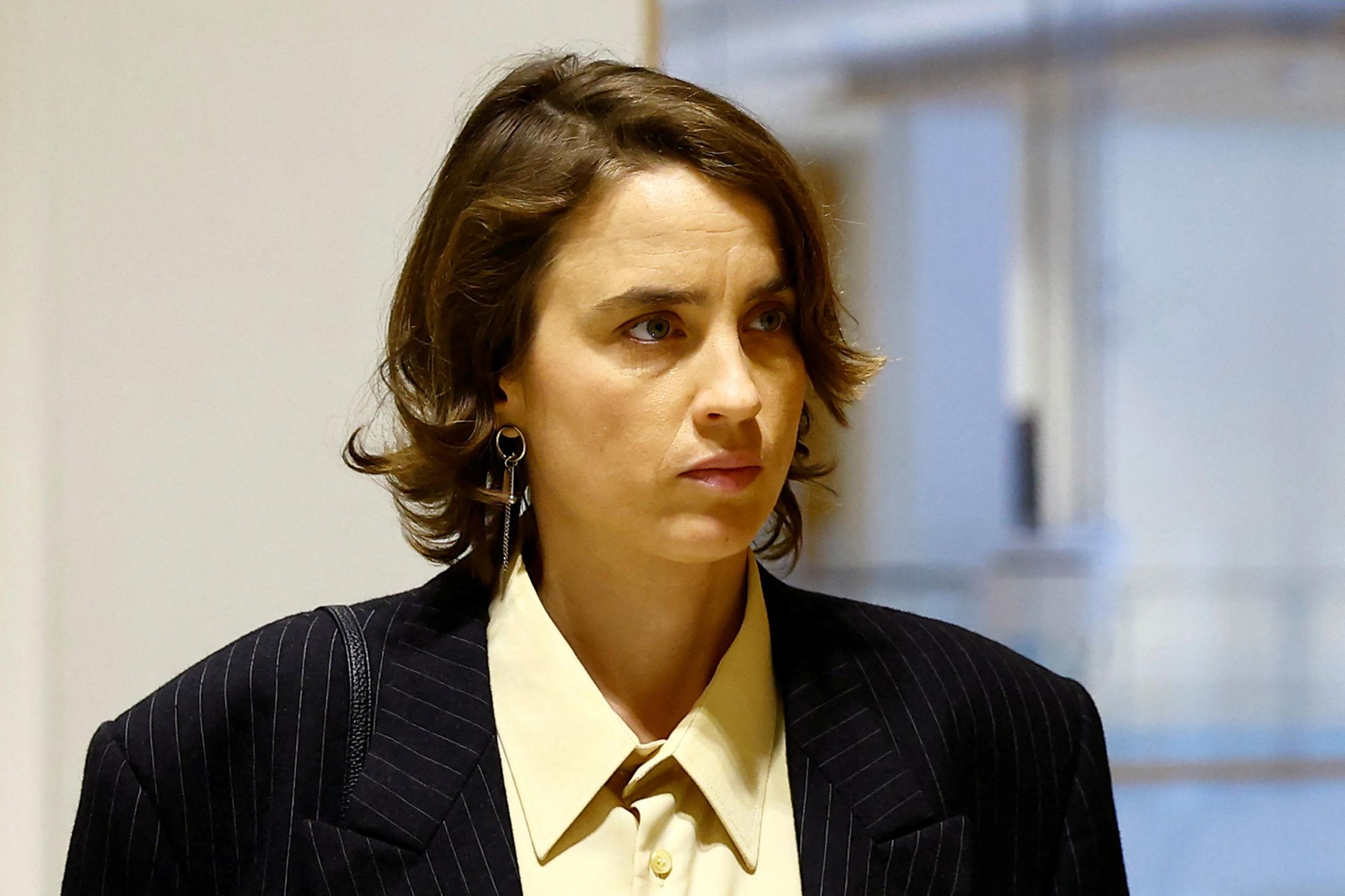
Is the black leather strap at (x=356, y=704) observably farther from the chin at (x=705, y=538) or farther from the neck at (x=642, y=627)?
the chin at (x=705, y=538)

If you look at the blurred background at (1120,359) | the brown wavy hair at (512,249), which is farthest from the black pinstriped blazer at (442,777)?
the blurred background at (1120,359)

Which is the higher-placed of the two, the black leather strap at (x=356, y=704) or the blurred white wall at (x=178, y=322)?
the blurred white wall at (x=178, y=322)

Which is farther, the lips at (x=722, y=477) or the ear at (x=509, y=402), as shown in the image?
the ear at (x=509, y=402)

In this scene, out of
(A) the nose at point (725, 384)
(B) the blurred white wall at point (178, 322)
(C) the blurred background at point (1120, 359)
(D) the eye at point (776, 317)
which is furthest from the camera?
(C) the blurred background at point (1120, 359)

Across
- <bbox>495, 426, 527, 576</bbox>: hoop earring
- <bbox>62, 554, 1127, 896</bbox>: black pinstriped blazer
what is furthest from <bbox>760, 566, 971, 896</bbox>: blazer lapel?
<bbox>495, 426, 527, 576</bbox>: hoop earring

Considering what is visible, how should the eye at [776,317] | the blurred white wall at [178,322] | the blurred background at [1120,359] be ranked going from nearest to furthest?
1. the eye at [776,317]
2. the blurred white wall at [178,322]
3. the blurred background at [1120,359]

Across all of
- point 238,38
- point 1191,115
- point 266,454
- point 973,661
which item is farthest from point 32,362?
point 1191,115

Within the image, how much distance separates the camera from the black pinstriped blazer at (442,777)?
149 cm

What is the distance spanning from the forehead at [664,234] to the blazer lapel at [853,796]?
0.45m

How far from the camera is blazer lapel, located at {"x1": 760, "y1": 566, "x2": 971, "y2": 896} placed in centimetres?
152

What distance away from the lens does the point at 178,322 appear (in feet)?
6.55

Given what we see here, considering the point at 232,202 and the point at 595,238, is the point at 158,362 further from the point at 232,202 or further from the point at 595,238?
the point at 595,238

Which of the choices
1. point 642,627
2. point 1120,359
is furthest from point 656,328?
point 1120,359

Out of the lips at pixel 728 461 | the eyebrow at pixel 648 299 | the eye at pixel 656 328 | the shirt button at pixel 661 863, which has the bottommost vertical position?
the shirt button at pixel 661 863
